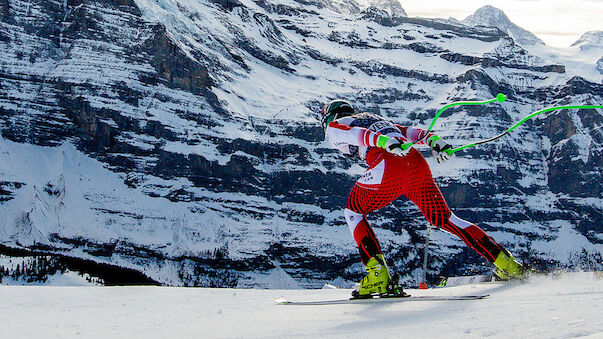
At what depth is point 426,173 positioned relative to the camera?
7.73 metres

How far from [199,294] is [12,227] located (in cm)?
19077

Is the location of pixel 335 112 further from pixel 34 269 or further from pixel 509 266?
pixel 34 269

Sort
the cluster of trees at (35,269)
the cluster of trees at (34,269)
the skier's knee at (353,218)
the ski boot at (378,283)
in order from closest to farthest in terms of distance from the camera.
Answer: the ski boot at (378,283) < the skier's knee at (353,218) < the cluster of trees at (35,269) < the cluster of trees at (34,269)

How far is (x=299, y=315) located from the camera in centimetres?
634

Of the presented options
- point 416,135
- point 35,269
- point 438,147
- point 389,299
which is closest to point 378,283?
point 389,299

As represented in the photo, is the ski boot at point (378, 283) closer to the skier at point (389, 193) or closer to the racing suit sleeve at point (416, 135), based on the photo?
the skier at point (389, 193)

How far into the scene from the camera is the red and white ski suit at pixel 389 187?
749 cm

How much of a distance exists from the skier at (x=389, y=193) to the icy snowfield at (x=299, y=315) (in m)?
0.52

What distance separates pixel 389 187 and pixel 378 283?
118 centimetres

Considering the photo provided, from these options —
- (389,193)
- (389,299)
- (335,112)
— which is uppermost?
(335,112)

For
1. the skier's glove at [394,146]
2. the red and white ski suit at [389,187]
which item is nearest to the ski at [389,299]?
the red and white ski suit at [389,187]

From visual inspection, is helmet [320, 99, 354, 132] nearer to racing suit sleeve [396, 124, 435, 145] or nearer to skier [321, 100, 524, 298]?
skier [321, 100, 524, 298]

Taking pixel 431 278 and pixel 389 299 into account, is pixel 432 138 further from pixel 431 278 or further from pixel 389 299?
pixel 431 278

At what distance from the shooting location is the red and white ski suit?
7492 millimetres
